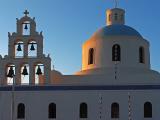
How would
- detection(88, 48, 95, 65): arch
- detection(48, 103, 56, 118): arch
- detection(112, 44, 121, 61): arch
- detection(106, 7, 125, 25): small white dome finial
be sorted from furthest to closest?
detection(106, 7, 125, 25): small white dome finial
detection(88, 48, 95, 65): arch
detection(112, 44, 121, 61): arch
detection(48, 103, 56, 118): arch

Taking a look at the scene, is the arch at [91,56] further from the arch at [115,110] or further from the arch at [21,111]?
the arch at [21,111]

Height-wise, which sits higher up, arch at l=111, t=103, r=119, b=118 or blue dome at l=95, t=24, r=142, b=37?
blue dome at l=95, t=24, r=142, b=37

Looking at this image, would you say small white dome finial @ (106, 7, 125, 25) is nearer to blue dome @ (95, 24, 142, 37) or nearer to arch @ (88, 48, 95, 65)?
blue dome @ (95, 24, 142, 37)

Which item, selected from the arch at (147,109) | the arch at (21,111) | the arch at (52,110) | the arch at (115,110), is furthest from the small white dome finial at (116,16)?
the arch at (21,111)

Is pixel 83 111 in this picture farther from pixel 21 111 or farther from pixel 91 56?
pixel 91 56

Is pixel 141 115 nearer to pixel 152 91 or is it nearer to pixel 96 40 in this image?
pixel 152 91

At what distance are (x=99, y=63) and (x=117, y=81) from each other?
3112 mm

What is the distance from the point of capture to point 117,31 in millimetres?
37750

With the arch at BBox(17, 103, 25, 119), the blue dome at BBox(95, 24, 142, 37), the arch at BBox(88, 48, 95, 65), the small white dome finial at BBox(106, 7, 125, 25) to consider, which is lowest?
the arch at BBox(17, 103, 25, 119)

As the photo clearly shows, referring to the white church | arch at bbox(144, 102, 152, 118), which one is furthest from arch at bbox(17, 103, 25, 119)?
arch at bbox(144, 102, 152, 118)

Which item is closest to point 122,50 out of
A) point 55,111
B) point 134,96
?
point 134,96

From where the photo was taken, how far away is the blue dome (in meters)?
37.6

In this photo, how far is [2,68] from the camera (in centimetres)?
3431

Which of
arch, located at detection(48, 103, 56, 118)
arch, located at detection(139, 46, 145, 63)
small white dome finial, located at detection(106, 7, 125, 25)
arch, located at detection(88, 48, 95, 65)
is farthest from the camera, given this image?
small white dome finial, located at detection(106, 7, 125, 25)
